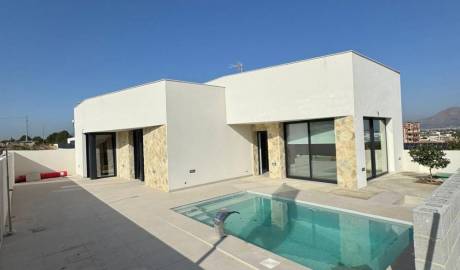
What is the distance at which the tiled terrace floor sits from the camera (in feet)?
15.3

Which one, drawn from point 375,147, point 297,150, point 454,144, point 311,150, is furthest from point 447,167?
point 297,150

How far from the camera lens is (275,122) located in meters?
12.1

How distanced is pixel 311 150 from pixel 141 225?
7753mm

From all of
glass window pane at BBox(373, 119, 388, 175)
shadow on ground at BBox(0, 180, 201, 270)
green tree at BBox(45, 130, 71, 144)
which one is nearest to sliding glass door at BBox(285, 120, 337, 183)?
A: glass window pane at BBox(373, 119, 388, 175)

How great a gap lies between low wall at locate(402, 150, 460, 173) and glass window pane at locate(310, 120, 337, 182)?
5.01 metres

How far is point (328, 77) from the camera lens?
959cm

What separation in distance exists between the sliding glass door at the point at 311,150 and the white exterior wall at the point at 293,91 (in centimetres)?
120

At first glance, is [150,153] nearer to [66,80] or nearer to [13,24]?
[13,24]

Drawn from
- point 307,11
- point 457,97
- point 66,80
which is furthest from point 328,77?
point 457,97

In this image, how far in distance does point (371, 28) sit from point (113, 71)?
17.5 meters

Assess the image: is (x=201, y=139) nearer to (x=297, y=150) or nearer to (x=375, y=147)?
(x=297, y=150)

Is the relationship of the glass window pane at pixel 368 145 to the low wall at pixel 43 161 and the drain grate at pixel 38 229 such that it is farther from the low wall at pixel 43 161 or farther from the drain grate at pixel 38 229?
the low wall at pixel 43 161

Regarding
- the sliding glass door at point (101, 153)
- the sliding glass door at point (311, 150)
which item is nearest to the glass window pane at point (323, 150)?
the sliding glass door at point (311, 150)

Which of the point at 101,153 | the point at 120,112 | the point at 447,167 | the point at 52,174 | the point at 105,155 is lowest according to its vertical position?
the point at 52,174
